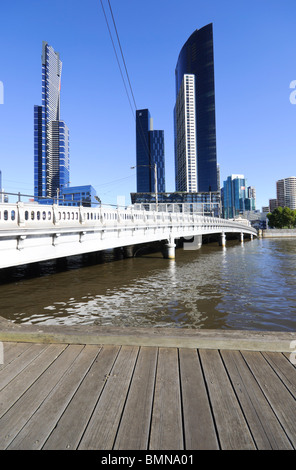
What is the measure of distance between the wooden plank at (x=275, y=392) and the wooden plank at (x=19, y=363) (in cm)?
257

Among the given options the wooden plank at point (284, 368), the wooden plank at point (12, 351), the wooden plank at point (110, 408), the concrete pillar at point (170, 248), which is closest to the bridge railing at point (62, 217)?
the concrete pillar at point (170, 248)

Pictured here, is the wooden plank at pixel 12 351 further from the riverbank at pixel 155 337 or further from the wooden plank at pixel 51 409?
the wooden plank at pixel 51 409

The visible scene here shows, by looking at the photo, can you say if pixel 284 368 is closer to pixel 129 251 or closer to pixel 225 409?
pixel 225 409

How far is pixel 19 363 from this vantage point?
2.97m

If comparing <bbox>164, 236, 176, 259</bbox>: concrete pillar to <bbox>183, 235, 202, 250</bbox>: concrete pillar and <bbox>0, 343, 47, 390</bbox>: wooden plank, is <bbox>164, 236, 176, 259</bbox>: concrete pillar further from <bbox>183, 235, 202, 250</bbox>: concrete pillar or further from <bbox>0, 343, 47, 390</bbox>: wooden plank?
<bbox>0, 343, 47, 390</bbox>: wooden plank

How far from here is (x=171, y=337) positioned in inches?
127

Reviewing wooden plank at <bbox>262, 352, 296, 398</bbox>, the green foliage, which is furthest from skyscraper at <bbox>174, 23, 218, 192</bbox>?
wooden plank at <bbox>262, 352, 296, 398</bbox>

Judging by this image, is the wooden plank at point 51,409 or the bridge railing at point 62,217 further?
the bridge railing at point 62,217

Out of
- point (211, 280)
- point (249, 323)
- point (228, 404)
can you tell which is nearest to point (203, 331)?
point (228, 404)

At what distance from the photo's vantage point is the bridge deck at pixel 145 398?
1.91 m

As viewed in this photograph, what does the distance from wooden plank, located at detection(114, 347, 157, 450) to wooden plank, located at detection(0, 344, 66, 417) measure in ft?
3.47

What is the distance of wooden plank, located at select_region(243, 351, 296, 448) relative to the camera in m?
2.04

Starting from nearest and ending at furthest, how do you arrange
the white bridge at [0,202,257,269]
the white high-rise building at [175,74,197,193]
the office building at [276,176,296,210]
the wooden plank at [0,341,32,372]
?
1. the wooden plank at [0,341,32,372]
2. the white bridge at [0,202,257,269]
3. the white high-rise building at [175,74,197,193]
4. the office building at [276,176,296,210]
